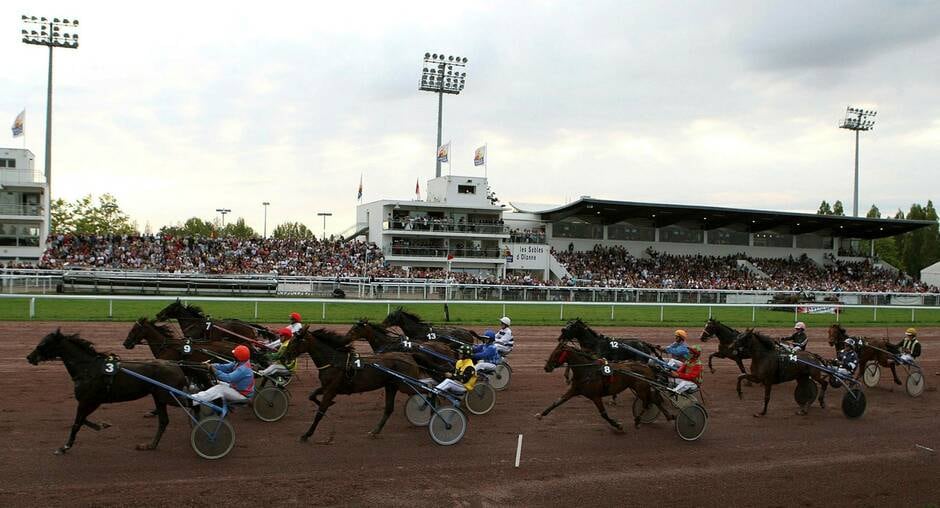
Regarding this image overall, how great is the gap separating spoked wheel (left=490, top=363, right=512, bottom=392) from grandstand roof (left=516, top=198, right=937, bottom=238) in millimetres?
29092

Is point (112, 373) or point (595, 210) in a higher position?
point (595, 210)

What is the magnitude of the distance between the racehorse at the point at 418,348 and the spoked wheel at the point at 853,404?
548 centimetres

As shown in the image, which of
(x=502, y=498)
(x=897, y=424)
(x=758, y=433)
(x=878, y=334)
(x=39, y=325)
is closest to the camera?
(x=502, y=498)

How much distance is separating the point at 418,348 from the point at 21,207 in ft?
106

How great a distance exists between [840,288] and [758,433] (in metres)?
33.0

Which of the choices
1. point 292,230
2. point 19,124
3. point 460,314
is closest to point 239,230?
point 292,230

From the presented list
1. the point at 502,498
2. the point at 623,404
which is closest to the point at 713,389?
the point at 623,404

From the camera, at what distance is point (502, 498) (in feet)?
21.4

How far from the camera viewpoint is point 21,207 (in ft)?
113

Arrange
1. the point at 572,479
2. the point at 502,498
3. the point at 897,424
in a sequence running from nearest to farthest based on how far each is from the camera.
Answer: the point at 502,498 → the point at 572,479 → the point at 897,424

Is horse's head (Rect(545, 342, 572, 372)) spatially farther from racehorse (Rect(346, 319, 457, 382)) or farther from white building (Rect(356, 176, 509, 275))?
white building (Rect(356, 176, 509, 275))

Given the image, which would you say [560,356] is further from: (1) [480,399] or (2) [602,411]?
(1) [480,399]

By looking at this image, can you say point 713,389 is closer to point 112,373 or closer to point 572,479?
point 572,479

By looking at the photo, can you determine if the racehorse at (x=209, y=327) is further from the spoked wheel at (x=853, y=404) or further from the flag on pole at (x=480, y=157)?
the flag on pole at (x=480, y=157)
